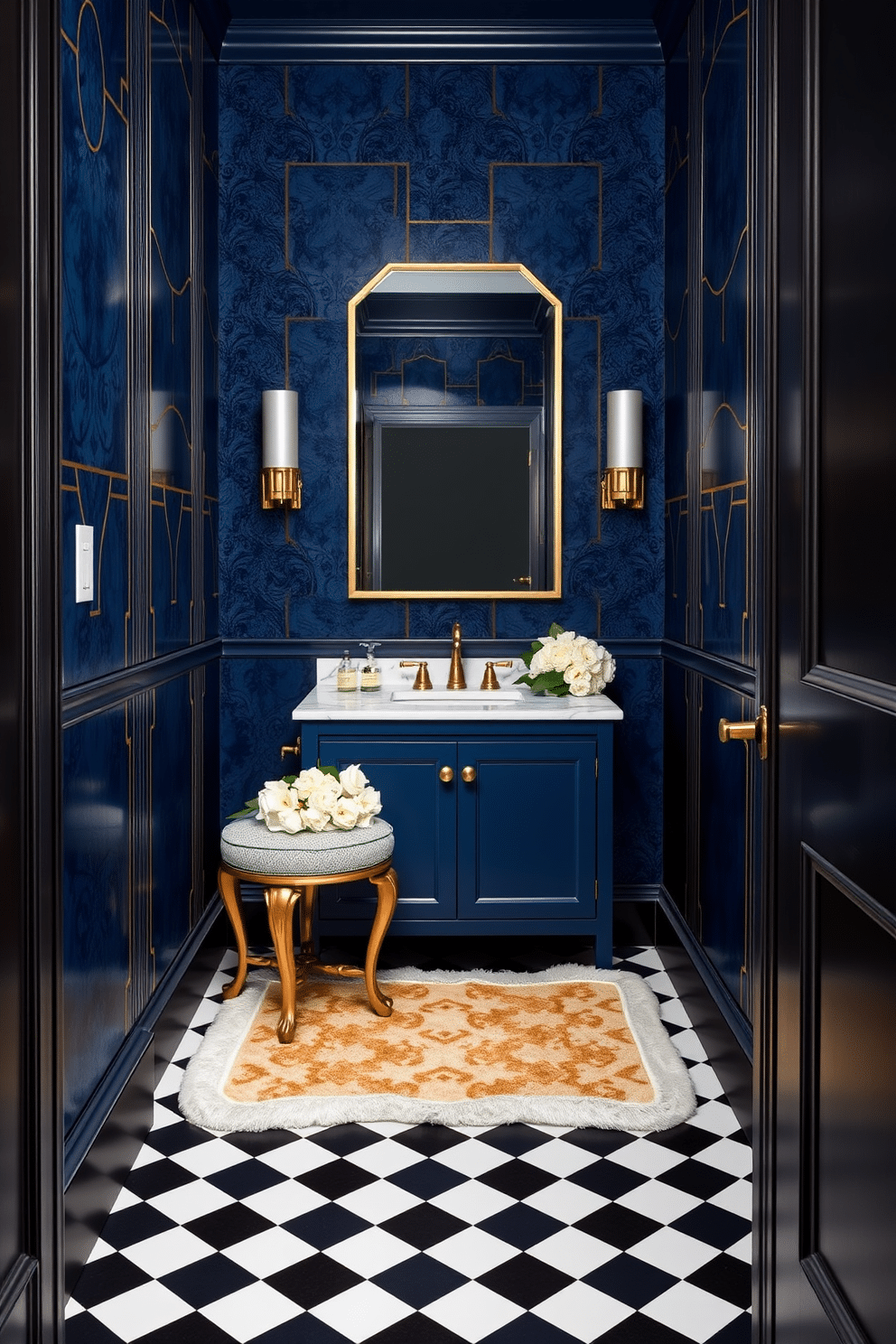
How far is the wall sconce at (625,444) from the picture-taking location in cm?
351

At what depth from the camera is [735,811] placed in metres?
2.57

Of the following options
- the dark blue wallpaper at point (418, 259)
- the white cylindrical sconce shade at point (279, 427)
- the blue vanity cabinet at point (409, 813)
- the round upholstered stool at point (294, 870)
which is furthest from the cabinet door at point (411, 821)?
the white cylindrical sconce shade at point (279, 427)

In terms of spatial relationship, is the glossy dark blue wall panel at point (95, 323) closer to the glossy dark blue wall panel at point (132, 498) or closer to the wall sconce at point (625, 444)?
the glossy dark blue wall panel at point (132, 498)

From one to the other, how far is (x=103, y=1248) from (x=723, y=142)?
268cm

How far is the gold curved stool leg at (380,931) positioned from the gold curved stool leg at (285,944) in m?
0.22

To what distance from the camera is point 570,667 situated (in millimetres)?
3379

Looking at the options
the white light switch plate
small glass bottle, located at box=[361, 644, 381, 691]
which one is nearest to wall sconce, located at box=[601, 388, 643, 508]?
small glass bottle, located at box=[361, 644, 381, 691]

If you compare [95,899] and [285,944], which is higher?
[95,899]

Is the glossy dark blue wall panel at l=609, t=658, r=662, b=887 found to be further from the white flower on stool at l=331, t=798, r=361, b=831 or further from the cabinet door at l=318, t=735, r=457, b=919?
the white flower on stool at l=331, t=798, r=361, b=831

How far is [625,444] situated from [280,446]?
1.08 metres

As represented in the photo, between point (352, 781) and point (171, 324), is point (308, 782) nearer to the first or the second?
point (352, 781)

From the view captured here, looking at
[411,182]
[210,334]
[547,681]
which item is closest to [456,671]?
[547,681]

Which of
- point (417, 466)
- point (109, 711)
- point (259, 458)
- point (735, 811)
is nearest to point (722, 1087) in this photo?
point (735, 811)

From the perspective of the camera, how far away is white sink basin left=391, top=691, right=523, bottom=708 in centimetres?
339
